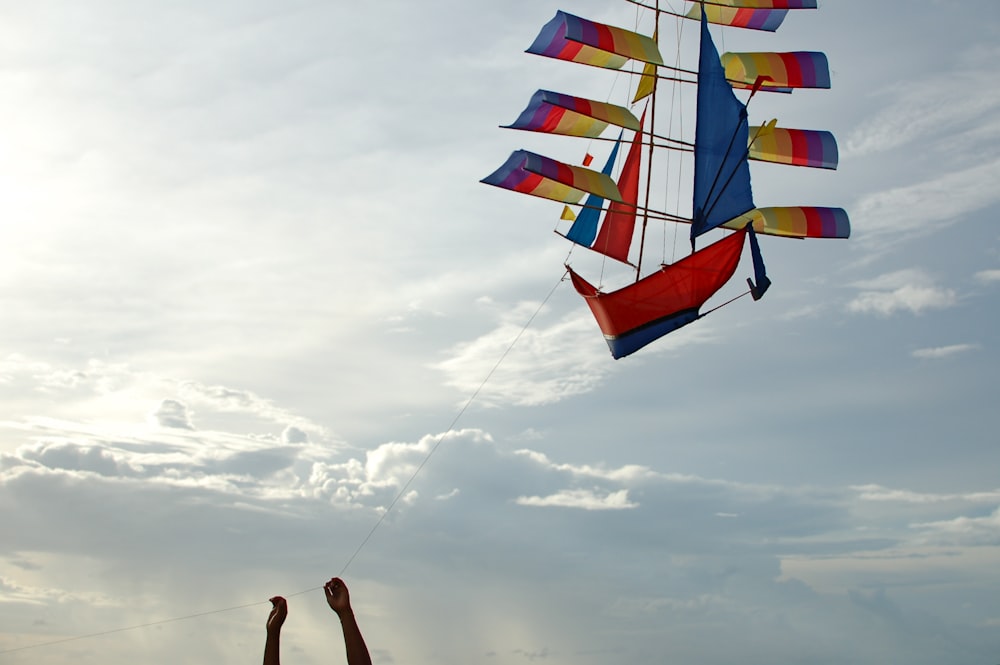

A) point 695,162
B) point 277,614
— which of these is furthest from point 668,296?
point 277,614

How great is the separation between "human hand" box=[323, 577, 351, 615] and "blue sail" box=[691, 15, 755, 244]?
23.3 m

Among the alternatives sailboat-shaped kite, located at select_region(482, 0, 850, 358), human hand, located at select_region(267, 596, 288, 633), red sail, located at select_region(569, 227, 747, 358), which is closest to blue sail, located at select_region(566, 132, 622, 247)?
sailboat-shaped kite, located at select_region(482, 0, 850, 358)

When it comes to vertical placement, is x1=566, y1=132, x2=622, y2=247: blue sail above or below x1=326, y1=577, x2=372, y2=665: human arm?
above

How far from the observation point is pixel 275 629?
32.9ft

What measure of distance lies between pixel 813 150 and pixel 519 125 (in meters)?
9.52

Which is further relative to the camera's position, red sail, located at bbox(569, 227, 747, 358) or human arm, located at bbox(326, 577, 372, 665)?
red sail, located at bbox(569, 227, 747, 358)

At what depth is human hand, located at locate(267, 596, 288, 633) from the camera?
10070 mm

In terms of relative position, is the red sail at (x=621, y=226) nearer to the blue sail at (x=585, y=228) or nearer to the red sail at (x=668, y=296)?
the blue sail at (x=585, y=228)

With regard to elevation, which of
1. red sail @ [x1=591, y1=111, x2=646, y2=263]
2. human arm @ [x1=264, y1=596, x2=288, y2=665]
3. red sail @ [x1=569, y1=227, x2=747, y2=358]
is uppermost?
red sail @ [x1=591, y1=111, x2=646, y2=263]

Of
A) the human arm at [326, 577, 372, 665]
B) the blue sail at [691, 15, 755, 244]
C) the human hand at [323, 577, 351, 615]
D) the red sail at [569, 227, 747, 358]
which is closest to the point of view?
the human arm at [326, 577, 372, 665]

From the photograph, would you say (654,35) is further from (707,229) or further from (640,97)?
(707,229)

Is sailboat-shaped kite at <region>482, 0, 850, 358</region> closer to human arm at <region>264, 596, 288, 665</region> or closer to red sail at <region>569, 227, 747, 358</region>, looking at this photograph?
red sail at <region>569, 227, 747, 358</region>

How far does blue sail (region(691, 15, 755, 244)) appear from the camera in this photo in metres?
31.3

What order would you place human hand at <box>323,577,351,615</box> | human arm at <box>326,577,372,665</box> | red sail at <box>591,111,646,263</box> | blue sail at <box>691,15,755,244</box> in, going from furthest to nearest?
red sail at <box>591,111,646,263</box>
blue sail at <box>691,15,755,244</box>
human hand at <box>323,577,351,615</box>
human arm at <box>326,577,372,665</box>
